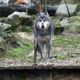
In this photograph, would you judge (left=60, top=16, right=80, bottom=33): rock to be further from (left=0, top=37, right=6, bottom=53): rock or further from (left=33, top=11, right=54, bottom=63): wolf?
(left=33, top=11, right=54, bottom=63): wolf

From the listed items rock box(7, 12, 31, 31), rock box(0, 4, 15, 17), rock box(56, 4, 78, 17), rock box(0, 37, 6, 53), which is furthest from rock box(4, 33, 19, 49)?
rock box(56, 4, 78, 17)

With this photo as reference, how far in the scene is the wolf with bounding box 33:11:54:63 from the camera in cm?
1239

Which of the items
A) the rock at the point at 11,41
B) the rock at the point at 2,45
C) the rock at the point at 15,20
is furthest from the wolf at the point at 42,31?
the rock at the point at 15,20

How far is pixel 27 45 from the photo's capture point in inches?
683

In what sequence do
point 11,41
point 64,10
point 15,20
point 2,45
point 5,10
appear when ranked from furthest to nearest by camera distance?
point 64,10 < point 5,10 < point 15,20 < point 11,41 < point 2,45

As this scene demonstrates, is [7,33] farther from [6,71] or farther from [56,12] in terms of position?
[56,12]

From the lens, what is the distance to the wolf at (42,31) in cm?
1239

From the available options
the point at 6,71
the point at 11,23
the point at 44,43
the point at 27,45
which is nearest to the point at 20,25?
the point at 11,23

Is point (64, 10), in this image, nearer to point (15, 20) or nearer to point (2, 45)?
point (15, 20)

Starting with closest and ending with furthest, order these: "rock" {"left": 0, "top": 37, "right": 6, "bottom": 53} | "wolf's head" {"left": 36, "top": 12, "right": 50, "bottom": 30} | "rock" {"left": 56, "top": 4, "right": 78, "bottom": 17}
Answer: "wolf's head" {"left": 36, "top": 12, "right": 50, "bottom": 30} → "rock" {"left": 0, "top": 37, "right": 6, "bottom": 53} → "rock" {"left": 56, "top": 4, "right": 78, "bottom": 17}

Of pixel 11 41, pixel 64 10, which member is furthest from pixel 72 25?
pixel 11 41

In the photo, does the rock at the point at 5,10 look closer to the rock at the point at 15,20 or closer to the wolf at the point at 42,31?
the rock at the point at 15,20

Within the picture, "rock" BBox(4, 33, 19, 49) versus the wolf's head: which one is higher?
the wolf's head

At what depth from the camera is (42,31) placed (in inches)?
495
